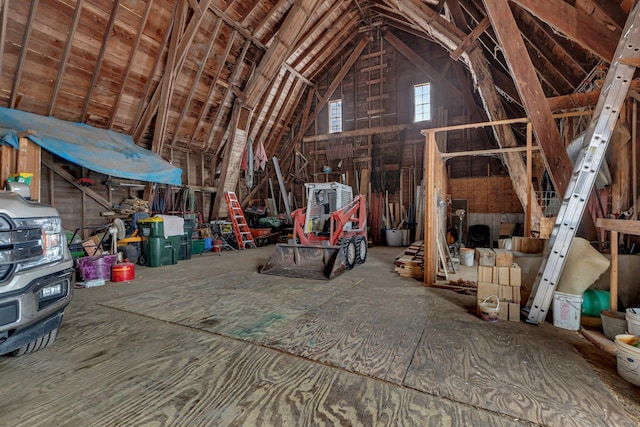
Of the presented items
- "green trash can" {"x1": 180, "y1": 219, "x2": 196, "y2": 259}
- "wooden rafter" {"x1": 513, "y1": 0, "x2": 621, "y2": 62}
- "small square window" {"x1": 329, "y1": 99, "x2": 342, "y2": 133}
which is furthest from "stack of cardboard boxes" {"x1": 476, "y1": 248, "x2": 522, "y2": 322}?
"small square window" {"x1": 329, "y1": 99, "x2": 342, "y2": 133}

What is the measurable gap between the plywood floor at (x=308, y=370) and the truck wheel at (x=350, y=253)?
5.76 feet

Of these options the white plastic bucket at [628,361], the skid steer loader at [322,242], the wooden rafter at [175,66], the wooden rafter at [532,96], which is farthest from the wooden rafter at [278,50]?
the white plastic bucket at [628,361]

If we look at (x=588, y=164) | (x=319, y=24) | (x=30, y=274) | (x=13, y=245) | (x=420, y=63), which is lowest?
(x=30, y=274)

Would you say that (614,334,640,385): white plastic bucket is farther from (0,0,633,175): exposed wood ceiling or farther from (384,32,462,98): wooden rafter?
(384,32,462,98): wooden rafter

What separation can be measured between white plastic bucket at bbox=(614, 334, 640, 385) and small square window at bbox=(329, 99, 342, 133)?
9871 millimetres

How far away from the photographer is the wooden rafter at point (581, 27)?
2697mm

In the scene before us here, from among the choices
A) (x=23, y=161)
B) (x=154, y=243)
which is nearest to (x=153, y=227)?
(x=154, y=243)

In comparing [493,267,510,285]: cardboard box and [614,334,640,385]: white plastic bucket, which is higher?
[493,267,510,285]: cardboard box

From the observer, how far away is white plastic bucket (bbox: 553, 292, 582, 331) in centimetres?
242

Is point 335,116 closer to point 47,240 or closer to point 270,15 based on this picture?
point 270,15

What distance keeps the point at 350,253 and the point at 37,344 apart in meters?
→ 3.95

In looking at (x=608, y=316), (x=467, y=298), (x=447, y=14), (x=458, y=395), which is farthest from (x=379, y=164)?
(x=458, y=395)

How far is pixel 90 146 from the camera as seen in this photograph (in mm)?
5406

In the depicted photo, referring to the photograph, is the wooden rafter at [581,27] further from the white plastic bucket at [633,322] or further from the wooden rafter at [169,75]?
the wooden rafter at [169,75]
